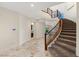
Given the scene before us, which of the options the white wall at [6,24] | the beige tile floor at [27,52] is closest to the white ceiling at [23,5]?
the white wall at [6,24]

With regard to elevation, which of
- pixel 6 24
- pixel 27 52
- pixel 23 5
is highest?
pixel 23 5

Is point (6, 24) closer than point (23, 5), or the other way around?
point (23, 5)

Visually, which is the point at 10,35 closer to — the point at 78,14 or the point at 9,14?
the point at 9,14

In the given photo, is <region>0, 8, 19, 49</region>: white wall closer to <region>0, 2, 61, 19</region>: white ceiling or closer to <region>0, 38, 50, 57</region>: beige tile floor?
<region>0, 2, 61, 19</region>: white ceiling

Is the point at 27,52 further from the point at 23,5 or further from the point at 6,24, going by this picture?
the point at 6,24

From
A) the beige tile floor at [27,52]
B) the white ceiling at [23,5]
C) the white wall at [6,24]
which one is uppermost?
the white ceiling at [23,5]

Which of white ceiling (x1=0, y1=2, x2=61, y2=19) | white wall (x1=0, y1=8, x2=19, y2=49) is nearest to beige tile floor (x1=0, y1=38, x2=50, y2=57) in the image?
white wall (x1=0, y1=8, x2=19, y2=49)

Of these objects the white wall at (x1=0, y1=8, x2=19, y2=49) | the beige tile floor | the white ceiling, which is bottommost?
the beige tile floor

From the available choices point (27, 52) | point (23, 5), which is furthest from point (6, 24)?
point (27, 52)

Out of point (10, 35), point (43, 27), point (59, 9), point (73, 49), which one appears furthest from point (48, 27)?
point (10, 35)

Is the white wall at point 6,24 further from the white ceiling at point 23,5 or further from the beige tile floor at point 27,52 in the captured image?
the beige tile floor at point 27,52

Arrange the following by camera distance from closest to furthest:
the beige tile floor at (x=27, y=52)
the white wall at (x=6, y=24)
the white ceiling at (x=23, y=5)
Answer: the white ceiling at (x=23, y=5) < the beige tile floor at (x=27, y=52) < the white wall at (x=6, y=24)

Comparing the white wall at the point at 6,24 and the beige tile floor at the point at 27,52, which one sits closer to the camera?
the beige tile floor at the point at 27,52

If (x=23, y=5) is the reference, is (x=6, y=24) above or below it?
below
